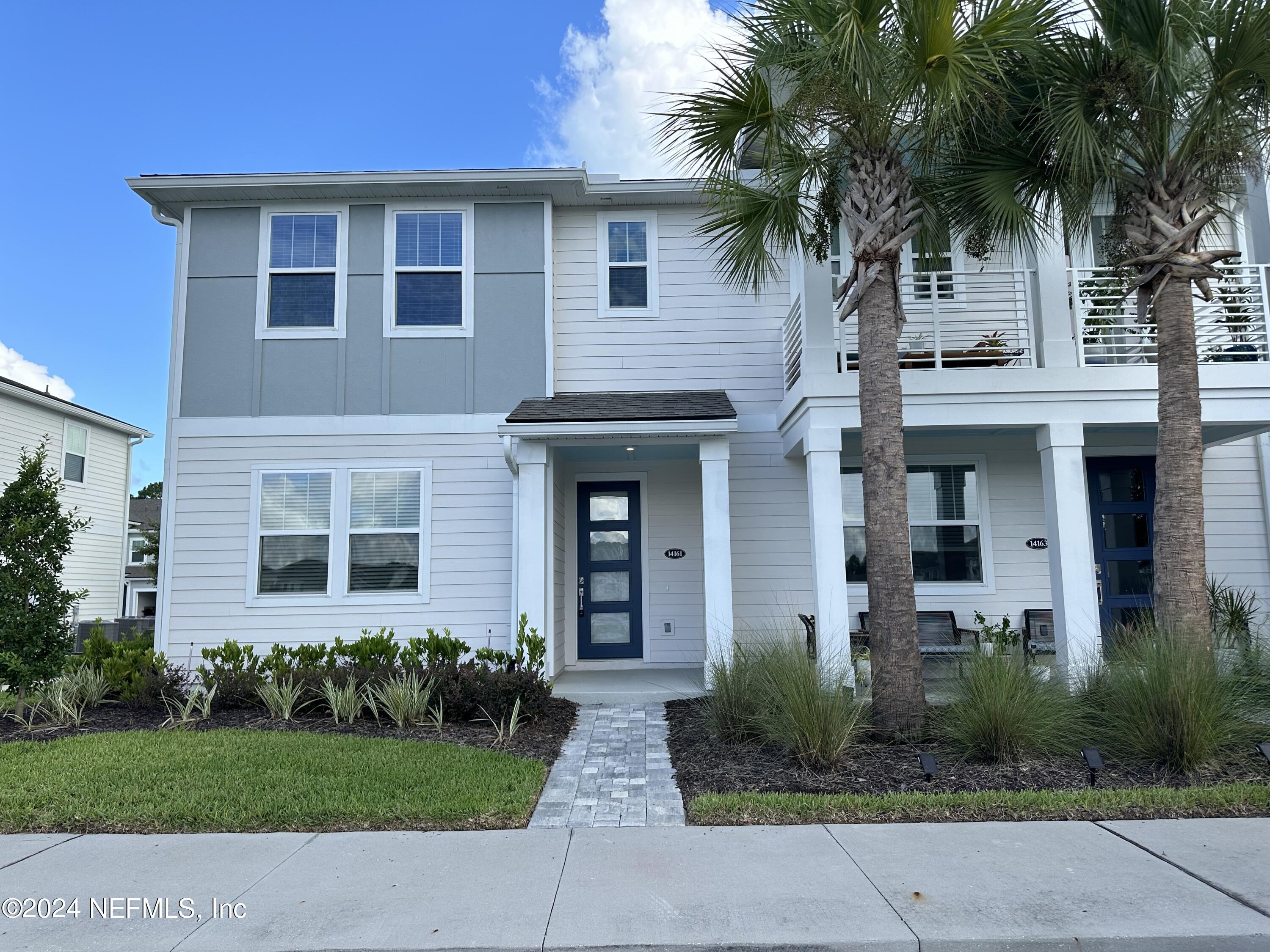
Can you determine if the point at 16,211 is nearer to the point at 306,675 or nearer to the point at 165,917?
the point at 306,675

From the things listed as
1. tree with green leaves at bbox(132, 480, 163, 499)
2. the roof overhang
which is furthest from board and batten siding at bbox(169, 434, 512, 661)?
tree with green leaves at bbox(132, 480, 163, 499)

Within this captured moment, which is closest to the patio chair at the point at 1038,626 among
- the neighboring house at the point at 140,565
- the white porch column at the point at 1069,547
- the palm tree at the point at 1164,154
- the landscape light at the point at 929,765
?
the white porch column at the point at 1069,547

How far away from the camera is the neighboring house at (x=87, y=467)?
18.4m

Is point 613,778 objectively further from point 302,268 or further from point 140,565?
point 140,565

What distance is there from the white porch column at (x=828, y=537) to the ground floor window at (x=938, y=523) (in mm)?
2400

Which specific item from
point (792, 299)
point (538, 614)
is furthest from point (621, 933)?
point (792, 299)

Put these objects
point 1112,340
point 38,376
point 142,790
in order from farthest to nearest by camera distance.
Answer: point 38,376 < point 1112,340 < point 142,790

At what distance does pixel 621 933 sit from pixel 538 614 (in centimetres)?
587

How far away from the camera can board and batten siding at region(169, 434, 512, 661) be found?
1003cm

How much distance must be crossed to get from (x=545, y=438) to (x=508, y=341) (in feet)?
6.06

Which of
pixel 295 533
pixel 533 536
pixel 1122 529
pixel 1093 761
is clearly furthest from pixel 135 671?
pixel 1122 529

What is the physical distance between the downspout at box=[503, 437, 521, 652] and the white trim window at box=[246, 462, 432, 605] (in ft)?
3.47

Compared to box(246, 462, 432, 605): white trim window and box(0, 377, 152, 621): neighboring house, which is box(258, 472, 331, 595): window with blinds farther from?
box(0, 377, 152, 621): neighboring house

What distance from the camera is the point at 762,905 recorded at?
146 inches
